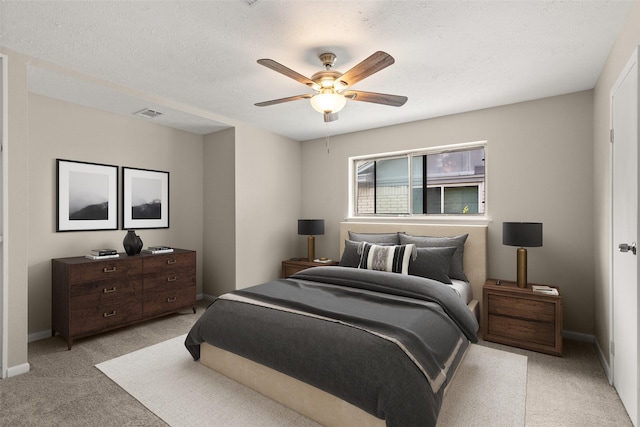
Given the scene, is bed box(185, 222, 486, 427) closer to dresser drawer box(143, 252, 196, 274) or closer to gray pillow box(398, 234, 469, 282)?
gray pillow box(398, 234, 469, 282)

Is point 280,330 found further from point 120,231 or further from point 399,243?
point 120,231

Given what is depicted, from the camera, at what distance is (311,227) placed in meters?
4.58

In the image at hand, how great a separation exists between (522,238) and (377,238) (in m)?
1.51

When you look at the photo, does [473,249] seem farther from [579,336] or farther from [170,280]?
[170,280]

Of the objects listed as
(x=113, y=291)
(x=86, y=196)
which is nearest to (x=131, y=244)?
(x=113, y=291)

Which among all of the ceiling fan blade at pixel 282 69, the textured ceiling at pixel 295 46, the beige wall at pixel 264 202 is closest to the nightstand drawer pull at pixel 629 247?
the textured ceiling at pixel 295 46

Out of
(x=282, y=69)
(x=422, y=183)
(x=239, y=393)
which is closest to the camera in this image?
(x=282, y=69)

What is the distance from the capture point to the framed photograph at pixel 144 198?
388 centimetres

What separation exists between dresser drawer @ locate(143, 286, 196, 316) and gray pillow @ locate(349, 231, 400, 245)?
213 cm

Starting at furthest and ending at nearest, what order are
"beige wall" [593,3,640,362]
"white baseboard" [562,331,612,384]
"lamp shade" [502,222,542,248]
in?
"lamp shade" [502,222,542,248]
"white baseboard" [562,331,612,384]
"beige wall" [593,3,640,362]

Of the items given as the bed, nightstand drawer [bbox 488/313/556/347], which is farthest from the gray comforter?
nightstand drawer [bbox 488/313/556/347]

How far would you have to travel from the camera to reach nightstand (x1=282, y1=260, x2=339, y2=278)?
450 centimetres

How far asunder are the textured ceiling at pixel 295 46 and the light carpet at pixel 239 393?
2.47 m

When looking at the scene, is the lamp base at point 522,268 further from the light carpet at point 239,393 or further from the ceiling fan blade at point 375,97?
the ceiling fan blade at point 375,97
